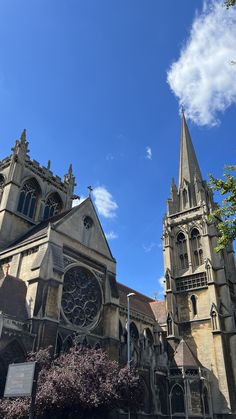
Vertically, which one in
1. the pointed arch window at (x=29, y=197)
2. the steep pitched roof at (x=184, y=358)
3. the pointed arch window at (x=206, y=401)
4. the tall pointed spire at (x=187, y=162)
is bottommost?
the pointed arch window at (x=206, y=401)

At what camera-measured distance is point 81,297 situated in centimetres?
2520

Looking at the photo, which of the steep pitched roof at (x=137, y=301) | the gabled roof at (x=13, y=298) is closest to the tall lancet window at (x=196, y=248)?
the steep pitched roof at (x=137, y=301)

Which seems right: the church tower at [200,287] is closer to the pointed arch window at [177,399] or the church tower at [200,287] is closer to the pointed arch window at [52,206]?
the pointed arch window at [177,399]

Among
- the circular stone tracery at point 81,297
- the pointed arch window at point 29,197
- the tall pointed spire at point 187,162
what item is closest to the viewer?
the circular stone tracery at point 81,297

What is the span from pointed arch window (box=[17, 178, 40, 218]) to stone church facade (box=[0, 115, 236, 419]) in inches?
3.8

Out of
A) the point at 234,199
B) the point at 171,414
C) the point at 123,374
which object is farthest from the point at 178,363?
the point at 234,199

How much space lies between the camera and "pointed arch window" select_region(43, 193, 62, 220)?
34.8 metres

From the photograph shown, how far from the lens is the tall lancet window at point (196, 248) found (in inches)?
1609

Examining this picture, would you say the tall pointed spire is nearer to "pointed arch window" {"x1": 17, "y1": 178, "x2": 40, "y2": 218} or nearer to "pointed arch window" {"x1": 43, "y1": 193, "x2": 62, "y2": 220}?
"pointed arch window" {"x1": 43, "y1": 193, "x2": 62, "y2": 220}

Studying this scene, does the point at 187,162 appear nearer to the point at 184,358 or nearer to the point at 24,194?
the point at 24,194

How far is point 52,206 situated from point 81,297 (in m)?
13.0

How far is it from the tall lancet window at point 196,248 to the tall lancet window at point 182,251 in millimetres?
1027

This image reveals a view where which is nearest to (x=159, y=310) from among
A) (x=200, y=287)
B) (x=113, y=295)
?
(x=200, y=287)

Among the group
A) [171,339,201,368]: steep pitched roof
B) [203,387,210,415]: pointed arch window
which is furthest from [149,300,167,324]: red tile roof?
[203,387,210,415]: pointed arch window
